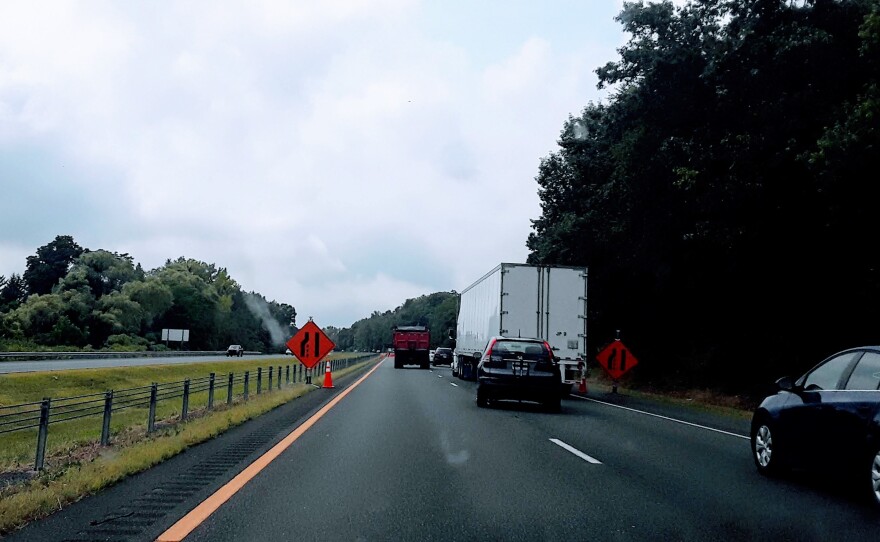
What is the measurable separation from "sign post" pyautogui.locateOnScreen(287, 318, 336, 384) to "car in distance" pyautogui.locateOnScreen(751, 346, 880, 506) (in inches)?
645

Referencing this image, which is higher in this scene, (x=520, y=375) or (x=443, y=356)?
(x=443, y=356)

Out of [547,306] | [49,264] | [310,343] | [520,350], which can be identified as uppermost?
[49,264]

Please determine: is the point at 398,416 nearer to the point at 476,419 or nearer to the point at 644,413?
the point at 476,419

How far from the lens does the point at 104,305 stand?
307 feet

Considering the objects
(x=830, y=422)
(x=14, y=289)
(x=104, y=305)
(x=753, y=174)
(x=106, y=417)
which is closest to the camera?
(x=830, y=422)

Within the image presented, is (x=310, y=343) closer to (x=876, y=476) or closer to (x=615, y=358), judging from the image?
(x=615, y=358)

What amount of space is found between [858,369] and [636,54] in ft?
56.8

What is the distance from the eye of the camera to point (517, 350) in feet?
59.3

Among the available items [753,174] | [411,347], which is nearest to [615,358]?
[753,174]

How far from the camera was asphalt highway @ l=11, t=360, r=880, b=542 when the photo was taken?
20.2ft

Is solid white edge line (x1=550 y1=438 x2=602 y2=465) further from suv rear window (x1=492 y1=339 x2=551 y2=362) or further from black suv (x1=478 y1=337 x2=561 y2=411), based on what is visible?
suv rear window (x1=492 y1=339 x2=551 y2=362)

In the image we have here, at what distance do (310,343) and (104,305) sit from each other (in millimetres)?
77331

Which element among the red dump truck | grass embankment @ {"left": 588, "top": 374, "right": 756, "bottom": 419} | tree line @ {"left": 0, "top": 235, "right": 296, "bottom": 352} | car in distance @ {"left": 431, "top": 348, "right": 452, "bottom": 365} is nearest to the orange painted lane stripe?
grass embankment @ {"left": 588, "top": 374, "right": 756, "bottom": 419}

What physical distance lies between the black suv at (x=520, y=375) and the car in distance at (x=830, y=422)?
8141mm
